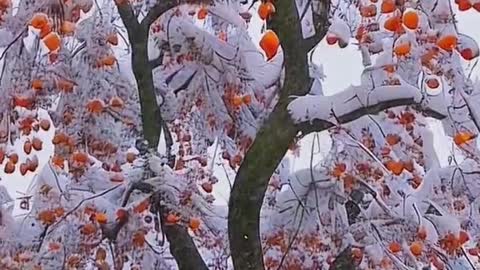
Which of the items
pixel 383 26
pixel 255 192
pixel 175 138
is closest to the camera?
pixel 383 26

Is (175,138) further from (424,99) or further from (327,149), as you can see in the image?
(424,99)

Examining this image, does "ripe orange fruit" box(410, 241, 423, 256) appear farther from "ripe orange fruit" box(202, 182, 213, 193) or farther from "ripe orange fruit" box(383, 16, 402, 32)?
"ripe orange fruit" box(383, 16, 402, 32)

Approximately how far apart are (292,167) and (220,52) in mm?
741

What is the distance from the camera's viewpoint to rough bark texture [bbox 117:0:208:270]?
4883mm

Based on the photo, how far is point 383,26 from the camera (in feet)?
13.9

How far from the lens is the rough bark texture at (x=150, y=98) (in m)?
4.88

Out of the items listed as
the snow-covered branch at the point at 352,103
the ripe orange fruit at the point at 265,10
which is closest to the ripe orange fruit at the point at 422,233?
the snow-covered branch at the point at 352,103

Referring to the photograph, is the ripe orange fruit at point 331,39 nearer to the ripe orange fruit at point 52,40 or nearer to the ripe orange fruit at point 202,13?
the ripe orange fruit at point 202,13

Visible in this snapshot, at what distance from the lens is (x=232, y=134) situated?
5266mm

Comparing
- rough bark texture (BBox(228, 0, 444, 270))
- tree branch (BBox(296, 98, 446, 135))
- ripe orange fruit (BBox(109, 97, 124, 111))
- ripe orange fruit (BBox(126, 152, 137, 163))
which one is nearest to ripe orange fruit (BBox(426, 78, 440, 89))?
rough bark texture (BBox(228, 0, 444, 270))

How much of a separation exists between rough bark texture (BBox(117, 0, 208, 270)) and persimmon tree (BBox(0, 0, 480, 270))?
0.01m

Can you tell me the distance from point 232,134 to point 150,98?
0.52 meters

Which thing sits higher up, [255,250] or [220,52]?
[220,52]

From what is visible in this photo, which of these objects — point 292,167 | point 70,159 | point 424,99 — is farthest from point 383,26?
point 70,159
